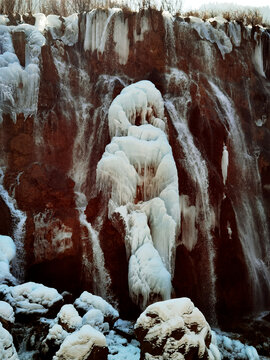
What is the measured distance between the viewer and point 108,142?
9688 mm

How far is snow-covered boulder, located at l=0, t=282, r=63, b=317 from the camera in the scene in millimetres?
6297

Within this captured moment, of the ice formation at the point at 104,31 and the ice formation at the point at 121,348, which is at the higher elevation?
the ice formation at the point at 104,31

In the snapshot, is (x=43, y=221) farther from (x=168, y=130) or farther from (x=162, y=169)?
(x=168, y=130)

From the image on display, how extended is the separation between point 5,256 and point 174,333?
12.6 ft

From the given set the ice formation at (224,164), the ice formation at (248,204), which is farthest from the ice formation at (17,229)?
the ice formation at (248,204)

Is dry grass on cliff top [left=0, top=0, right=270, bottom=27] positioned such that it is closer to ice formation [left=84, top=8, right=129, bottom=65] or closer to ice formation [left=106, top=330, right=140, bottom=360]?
ice formation [left=84, top=8, right=129, bottom=65]

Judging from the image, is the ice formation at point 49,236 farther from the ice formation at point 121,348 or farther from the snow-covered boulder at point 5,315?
the snow-covered boulder at point 5,315

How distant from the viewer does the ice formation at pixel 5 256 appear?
7.00 meters

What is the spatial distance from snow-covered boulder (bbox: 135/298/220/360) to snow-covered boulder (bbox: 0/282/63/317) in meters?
1.91

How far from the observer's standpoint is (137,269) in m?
7.56

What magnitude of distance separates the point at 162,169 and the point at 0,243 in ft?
11.7

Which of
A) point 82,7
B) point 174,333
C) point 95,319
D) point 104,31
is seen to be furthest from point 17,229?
point 82,7

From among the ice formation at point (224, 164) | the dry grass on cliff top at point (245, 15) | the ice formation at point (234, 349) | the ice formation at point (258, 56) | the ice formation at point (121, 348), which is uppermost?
the dry grass on cliff top at point (245, 15)

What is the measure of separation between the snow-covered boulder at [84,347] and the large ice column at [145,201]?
2.37m
